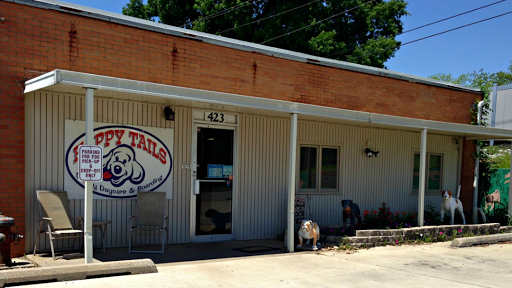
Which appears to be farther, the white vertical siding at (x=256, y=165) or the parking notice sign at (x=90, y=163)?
the white vertical siding at (x=256, y=165)

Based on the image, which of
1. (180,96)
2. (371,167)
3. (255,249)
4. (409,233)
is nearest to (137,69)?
(180,96)

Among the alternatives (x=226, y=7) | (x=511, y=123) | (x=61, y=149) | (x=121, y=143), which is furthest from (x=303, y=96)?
(x=511, y=123)

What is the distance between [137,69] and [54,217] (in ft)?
9.14

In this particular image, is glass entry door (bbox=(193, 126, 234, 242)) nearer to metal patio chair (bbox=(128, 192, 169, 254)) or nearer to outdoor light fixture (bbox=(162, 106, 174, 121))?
outdoor light fixture (bbox=(162, 106, 174, 121))

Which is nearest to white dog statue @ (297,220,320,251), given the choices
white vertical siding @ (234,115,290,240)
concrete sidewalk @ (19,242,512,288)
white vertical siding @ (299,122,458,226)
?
concrete sidewalk @ (19,242,512,288)

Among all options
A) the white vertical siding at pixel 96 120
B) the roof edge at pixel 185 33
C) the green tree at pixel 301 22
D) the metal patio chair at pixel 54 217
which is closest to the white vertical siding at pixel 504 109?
the green tree at pixel 301 22

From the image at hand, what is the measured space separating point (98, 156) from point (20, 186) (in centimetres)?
169

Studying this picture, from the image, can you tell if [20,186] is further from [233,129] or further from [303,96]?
[303,96]

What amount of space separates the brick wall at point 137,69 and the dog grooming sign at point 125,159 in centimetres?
85

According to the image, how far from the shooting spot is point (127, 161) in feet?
27.5

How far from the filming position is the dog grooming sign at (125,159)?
25.5ft

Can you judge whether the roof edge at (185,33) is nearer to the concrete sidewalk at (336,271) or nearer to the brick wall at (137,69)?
the brick wall at (137,69)

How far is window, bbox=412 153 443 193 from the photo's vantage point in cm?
1281

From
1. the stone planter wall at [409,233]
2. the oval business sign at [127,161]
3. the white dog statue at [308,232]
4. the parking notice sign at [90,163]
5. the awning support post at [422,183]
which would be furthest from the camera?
the awning support post at [422,183]
